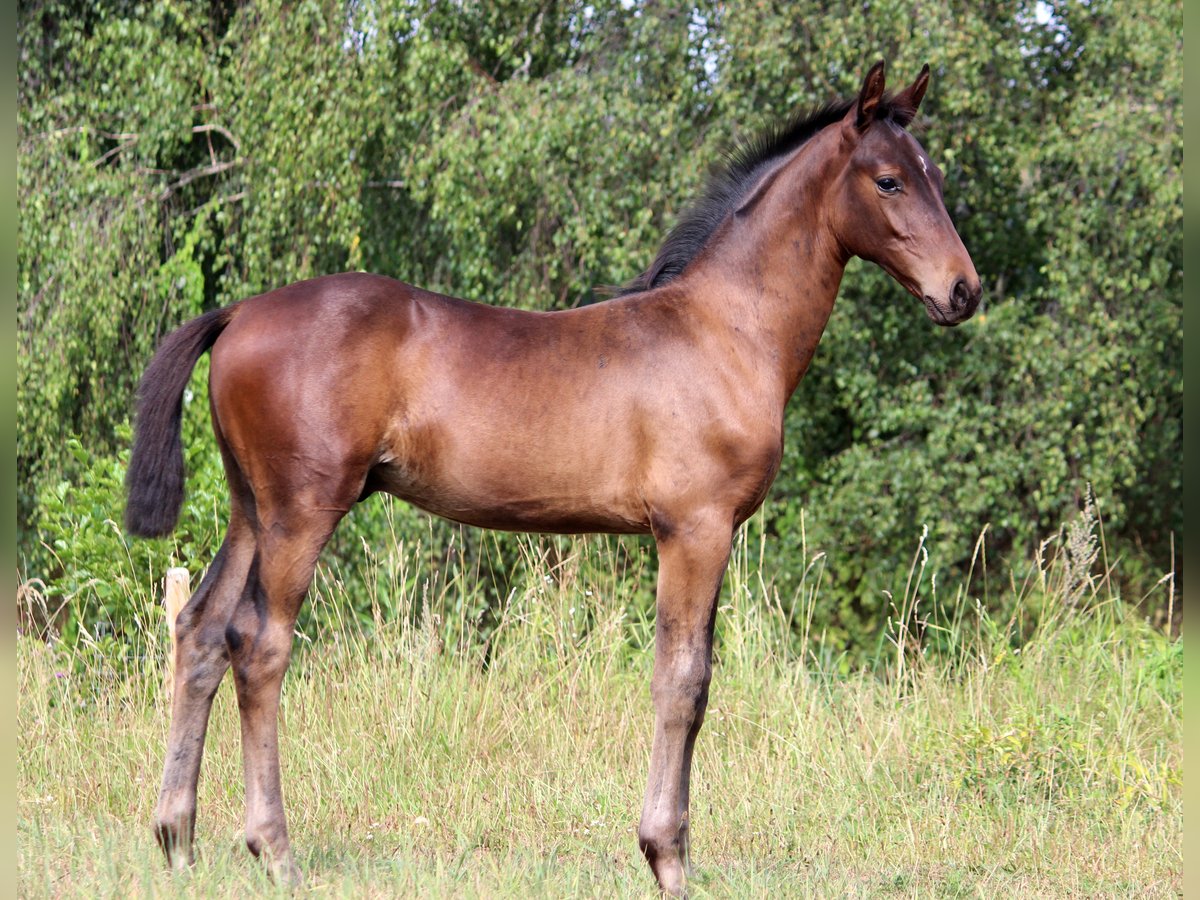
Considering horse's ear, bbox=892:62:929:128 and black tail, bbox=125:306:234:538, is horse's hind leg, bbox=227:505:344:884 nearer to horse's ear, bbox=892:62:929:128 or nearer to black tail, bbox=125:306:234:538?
black tail, bbox=125:306:234:538

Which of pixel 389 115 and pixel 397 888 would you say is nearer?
pixel 397 888

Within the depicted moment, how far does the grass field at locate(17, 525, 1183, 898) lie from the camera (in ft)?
13.8

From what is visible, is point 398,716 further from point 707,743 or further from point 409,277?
point 409,277

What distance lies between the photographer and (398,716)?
552 centimetres

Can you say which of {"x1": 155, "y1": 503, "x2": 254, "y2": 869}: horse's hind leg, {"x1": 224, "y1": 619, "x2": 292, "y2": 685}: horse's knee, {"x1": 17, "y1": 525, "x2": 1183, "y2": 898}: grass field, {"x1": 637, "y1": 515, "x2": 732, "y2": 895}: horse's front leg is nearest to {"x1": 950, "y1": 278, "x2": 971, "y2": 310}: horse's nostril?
{"x1": 637, "y1": 515, "x2": 732, "y2": 895}: horse's front leg

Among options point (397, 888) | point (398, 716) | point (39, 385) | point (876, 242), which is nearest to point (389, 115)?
point (39, 385)

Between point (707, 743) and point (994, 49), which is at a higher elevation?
point (994, 49)

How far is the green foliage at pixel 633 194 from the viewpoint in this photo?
8719 mm

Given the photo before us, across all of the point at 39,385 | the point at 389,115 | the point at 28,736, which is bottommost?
the point at 28,736

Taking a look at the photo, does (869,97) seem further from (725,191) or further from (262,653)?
(262,653)

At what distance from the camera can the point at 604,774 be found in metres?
5.45

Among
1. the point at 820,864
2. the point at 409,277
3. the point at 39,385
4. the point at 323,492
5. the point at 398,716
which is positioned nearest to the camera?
the point at 323,492

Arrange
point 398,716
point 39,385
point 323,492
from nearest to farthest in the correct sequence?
point 323,492 → point 398,716 → point 39,385

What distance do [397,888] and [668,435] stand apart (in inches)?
67.0
